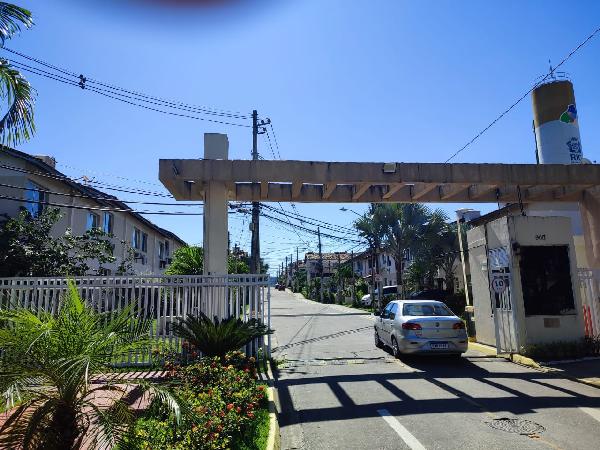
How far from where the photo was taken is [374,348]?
44.8 feet

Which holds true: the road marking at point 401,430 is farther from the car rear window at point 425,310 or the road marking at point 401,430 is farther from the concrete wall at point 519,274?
the concrete wall at point 519,274

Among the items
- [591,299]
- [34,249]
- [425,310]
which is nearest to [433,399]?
[425,310]

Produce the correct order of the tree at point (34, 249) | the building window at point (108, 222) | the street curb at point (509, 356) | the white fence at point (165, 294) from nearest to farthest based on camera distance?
the white fence at point (165, 294), the street curb at point (509, 356), the tree at point (34, 249), the building window at point (108, 222)

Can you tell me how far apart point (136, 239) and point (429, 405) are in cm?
2560

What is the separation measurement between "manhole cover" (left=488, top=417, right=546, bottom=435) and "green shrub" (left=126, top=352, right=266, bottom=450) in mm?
3305

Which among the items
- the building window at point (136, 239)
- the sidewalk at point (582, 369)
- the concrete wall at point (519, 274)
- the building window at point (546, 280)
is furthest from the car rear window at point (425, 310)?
the building window at point (136, 239)

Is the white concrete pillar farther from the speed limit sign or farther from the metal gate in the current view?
the metal gate

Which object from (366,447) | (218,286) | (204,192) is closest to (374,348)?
(218,286)

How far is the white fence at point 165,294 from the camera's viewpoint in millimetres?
9773

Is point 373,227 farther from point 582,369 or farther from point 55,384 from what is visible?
point 55,384

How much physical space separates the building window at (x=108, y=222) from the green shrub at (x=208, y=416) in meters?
18.7

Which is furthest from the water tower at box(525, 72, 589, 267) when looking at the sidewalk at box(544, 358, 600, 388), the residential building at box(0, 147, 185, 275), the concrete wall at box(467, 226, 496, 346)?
the residential building at box(0, 147, 185, 275)

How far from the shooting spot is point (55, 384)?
3980mm

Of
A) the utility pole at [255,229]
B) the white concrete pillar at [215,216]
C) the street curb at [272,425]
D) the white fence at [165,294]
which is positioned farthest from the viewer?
the utility pole at [255,229]
